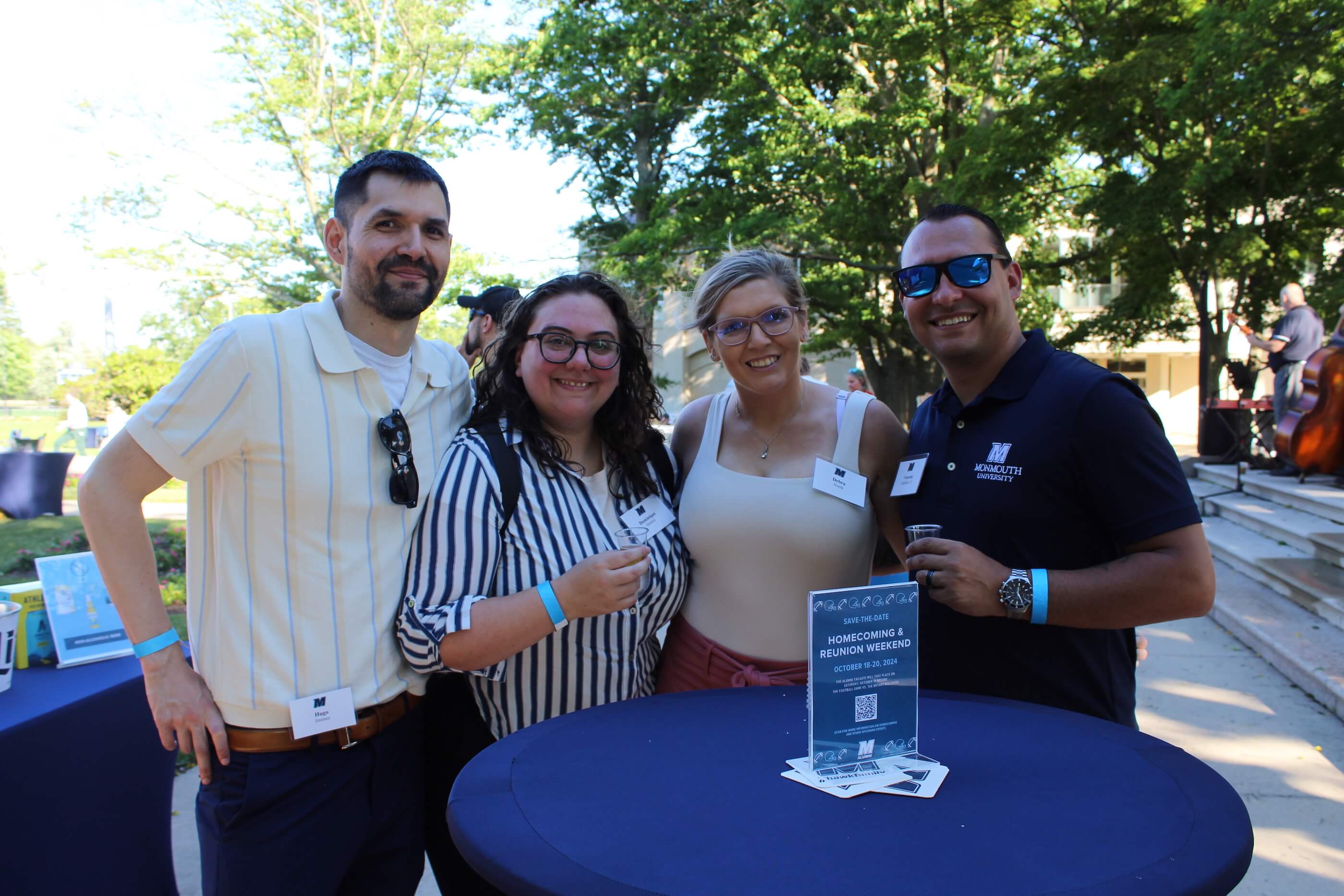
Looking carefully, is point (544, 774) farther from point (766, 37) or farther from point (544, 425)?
point (766, 37)

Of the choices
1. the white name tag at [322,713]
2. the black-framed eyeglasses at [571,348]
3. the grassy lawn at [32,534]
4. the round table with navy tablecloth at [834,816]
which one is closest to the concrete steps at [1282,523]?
the round table with navy tablecloth at [834,816]

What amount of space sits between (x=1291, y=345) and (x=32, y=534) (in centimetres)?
1404

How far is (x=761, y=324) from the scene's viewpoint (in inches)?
95.7

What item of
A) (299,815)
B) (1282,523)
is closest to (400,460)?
(299,815)

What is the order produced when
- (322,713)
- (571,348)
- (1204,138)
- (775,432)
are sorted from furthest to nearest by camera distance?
(1204,138) → (775,432) → (571,348) → (322,713)

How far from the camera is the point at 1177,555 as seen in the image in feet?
6.10

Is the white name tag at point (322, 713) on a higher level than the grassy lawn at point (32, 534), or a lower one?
higher

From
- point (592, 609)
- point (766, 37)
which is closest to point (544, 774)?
point (592, 609)

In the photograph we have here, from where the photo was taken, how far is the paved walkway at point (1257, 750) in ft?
10.3

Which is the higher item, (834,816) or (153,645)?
(153,645)

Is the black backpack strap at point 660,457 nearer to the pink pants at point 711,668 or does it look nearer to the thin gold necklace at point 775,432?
the thin gold necklace at point 775,432

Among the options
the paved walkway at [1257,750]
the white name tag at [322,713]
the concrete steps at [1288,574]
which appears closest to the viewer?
the white name tag at [322,713]

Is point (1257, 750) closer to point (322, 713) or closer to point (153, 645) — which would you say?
point (322, 713)

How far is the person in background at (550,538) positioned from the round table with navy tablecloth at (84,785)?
39.2 inches
